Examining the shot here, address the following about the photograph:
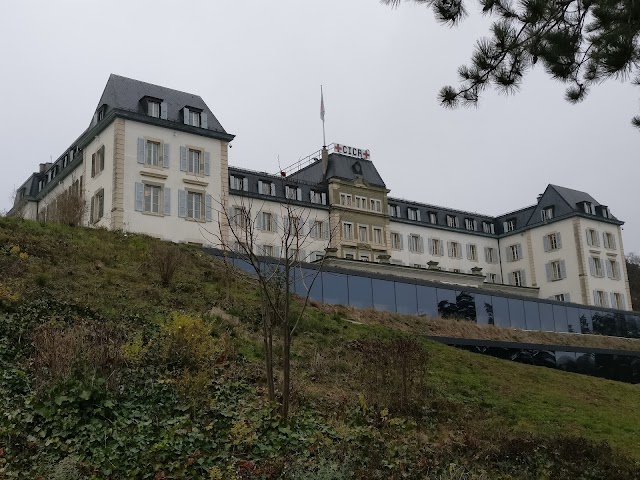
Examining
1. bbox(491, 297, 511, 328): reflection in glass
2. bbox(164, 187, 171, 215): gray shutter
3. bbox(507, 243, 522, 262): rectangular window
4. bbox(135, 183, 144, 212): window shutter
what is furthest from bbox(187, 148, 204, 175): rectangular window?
bbox(507, 243, 522, 262): rectangular window

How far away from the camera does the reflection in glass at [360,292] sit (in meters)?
28.9

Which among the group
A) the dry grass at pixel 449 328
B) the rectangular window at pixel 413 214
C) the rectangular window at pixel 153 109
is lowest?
the dry grass at pixel 449 328

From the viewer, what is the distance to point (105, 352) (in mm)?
11555

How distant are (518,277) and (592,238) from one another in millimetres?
6636

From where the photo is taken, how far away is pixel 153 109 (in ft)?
128

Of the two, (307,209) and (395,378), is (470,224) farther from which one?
(395,378)

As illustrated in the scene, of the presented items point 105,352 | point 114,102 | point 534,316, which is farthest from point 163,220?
point 105,352

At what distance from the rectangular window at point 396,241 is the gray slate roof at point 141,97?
17884 mm

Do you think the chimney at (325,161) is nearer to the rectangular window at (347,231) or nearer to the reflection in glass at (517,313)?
the rectangular window at (347,231)

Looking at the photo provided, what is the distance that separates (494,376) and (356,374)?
5.17m

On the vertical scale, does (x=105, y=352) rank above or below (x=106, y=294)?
below

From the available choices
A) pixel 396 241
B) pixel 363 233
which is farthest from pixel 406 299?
pixel 396 241

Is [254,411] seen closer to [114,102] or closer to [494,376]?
[494,376]

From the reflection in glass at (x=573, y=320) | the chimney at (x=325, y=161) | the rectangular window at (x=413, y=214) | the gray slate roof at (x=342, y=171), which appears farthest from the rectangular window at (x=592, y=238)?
the chimney at (x=325, y=161)
